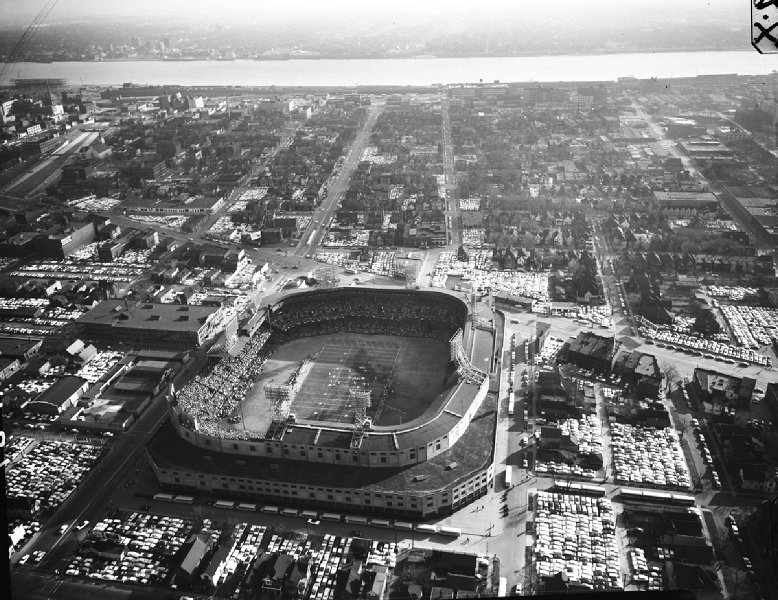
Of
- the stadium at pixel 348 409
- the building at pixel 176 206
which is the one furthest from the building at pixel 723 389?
the building at pixel 176 206

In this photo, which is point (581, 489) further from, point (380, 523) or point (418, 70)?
point (418, 70)

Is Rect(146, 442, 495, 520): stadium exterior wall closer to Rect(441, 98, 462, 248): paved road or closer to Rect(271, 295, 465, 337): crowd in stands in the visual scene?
Rect(271, 295, 465, 337): crowd in stands

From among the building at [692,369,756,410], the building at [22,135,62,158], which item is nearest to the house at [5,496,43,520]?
the building at [692,369,756,410]

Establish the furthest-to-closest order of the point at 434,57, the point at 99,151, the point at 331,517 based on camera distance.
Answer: the point at 434,57 → the point at 99,151 → the point at 331,517

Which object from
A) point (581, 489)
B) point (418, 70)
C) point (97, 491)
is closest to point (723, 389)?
point (581, 489)

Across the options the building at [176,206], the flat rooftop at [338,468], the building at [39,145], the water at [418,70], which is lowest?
the flat rooftop at [338,468]

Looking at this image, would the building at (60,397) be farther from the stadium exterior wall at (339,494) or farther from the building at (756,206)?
the building at (756,206)
